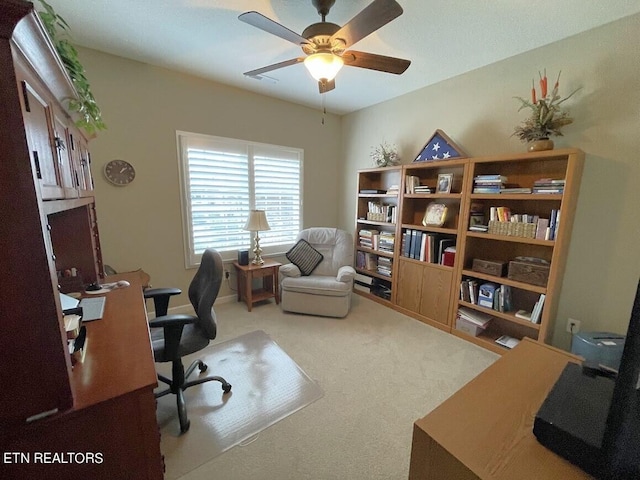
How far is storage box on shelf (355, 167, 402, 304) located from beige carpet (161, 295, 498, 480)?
419 mm

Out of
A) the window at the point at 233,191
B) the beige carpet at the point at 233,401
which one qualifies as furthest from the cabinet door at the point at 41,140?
the window at the point at 233,191

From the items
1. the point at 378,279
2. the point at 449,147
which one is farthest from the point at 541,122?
the point at 378,279

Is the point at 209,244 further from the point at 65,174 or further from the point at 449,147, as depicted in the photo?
the point at 449,147

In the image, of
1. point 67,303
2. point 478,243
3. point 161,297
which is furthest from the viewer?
point 478,243

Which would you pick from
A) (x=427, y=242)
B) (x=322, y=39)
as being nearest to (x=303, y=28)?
(x=322, y=39)

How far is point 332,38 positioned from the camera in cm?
156

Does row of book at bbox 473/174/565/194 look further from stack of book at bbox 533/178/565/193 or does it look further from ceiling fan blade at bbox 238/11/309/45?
ceiling fan blade at bbox 238/11/309/45

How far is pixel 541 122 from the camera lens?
2037 millimetres

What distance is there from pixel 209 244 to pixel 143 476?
100 inches

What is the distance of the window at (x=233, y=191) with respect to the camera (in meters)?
3.02

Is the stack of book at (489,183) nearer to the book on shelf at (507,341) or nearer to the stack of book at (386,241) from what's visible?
the stack of book at (386,241)

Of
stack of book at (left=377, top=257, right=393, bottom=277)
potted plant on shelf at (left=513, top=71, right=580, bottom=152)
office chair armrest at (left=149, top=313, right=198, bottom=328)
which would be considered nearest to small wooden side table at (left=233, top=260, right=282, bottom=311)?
stack of book at (left=377, top=257, right=393, bottom=277)

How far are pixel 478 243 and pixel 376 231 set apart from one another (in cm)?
125

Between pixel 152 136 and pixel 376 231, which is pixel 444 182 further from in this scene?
pixel 152 136
